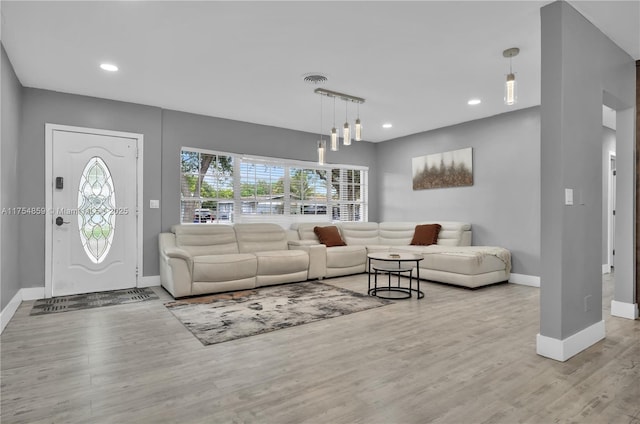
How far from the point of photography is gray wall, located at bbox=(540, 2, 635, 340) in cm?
250

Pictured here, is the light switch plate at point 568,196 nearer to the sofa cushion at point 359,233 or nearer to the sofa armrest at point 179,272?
the sofa armrest at point 179,272

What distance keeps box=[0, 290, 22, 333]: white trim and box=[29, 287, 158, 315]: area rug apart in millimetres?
155

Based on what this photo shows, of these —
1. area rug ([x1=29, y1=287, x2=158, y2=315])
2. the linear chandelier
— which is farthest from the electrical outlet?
area rug ([x1=29, y1=287, x2=158, y2=315])

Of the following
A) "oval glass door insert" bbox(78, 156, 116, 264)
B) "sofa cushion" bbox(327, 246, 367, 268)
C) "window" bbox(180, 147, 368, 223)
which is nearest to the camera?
"oval glass door insert" bbox(78, 156, 116, 264)

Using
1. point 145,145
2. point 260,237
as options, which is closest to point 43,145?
point 145,145

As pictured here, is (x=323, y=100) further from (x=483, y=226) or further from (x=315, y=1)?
(x=483, y=226)

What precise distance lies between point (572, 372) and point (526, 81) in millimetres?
3243

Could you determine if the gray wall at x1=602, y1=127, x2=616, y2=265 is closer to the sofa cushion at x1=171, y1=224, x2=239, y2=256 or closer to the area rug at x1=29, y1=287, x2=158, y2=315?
the sofa cushion at x1=171, y1=224, x2=239, y2=256

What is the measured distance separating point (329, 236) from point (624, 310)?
400 centimetres

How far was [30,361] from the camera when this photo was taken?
2494 mm

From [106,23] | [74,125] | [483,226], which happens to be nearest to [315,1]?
[106,23]

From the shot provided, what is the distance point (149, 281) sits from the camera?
16.6 ft

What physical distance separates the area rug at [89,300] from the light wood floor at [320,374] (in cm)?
36

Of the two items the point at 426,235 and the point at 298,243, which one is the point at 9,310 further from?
the point at 426,235
